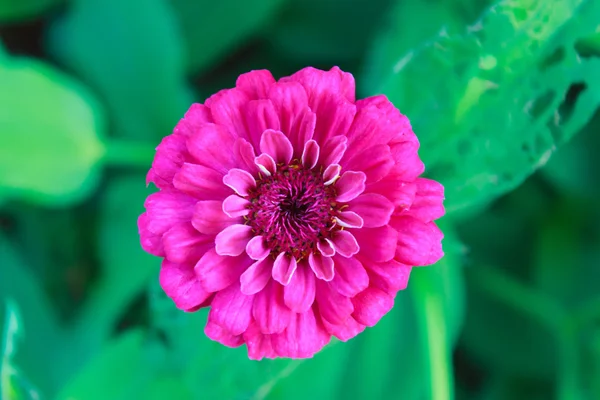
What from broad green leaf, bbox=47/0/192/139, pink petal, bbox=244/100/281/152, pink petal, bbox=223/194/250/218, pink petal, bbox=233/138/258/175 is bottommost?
pink petal, bbox=223/194/250/218

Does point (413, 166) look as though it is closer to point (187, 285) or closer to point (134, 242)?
point (187, 285)

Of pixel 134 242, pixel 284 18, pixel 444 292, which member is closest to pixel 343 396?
pixel 444 292

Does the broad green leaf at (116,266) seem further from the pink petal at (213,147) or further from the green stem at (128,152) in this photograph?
the pink petal at (213,147)

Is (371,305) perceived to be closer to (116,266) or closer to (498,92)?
(498,92)

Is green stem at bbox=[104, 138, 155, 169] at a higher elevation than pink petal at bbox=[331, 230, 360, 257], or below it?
higher

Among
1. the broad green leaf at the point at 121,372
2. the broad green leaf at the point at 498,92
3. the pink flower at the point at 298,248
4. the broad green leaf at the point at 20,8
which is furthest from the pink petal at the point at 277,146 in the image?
the broad green leaf at the point at 20,8

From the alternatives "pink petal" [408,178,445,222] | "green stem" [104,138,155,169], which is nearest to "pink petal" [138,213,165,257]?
"pink petal" [408,178,445,222]

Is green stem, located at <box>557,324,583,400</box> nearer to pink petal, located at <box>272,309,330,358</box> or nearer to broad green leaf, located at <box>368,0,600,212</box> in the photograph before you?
broad green leaf, located at <box>368,0,600,212</box>
